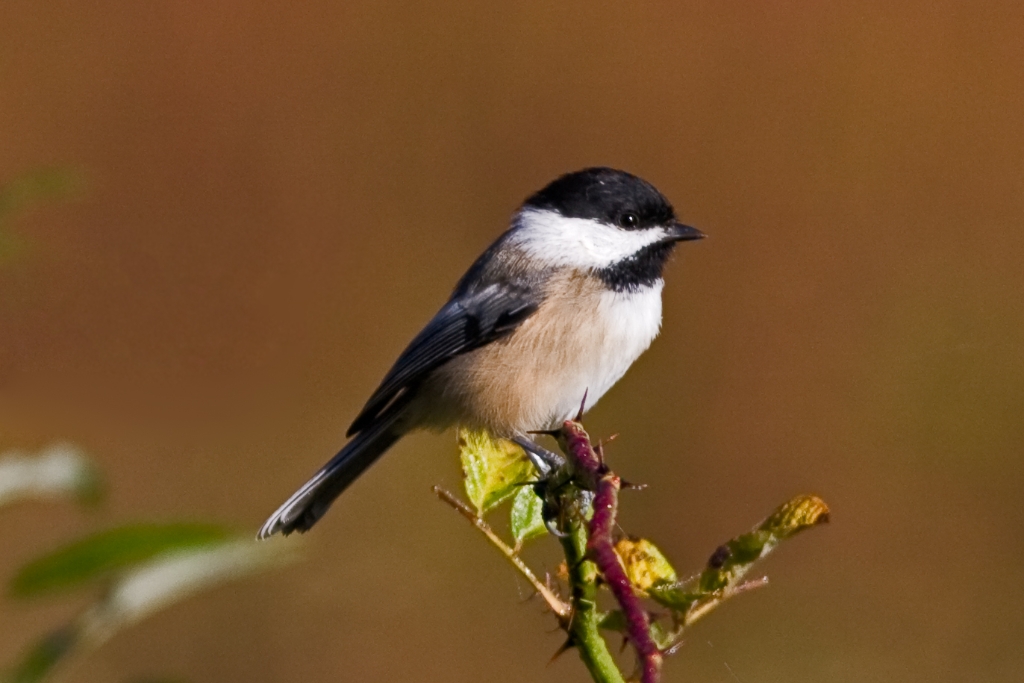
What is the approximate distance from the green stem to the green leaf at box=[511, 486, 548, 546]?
188 millimetres

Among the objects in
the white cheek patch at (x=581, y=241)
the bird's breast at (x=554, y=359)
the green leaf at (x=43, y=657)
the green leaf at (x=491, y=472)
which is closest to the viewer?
the green leaf at (x=43, y=657)

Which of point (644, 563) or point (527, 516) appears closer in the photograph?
point (644, 563)

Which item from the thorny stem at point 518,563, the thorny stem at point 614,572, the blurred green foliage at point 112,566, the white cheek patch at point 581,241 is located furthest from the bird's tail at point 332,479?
the thorny stem at point 614,572

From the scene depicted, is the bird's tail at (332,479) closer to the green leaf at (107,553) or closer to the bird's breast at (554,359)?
the bird's breast at (554,359)

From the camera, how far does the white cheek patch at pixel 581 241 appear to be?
114 inches

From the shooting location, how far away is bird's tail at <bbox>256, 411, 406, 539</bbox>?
111 inches

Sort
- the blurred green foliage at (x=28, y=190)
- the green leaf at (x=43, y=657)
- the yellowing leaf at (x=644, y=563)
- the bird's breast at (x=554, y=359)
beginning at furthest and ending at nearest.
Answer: the bird's breast at (x=554, y=359)
the blurred green foliage at (x=28, y=190)
the yellowing leaf at (x=644, y=563)
the green leaf at (x=43, y=657)

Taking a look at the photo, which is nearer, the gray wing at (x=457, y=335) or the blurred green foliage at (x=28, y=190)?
the blurred green foliage at (x=28, y=190)

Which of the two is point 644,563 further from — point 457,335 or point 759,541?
point 457,335

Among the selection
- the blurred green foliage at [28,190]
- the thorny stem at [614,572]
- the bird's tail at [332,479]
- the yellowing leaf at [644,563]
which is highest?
the blurred green foliage at [28,190]

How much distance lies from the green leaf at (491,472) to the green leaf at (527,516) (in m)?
0.01

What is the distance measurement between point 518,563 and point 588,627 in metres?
0.15

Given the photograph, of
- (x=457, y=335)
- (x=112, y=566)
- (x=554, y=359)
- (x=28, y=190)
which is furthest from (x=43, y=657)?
(x=457, y=335)

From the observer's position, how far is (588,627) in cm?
92
